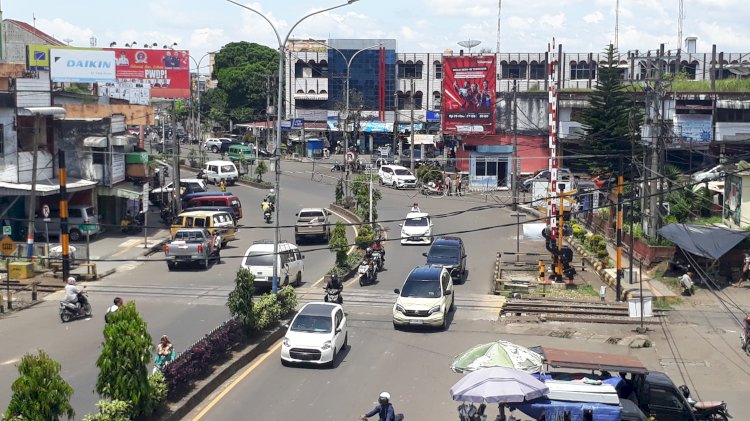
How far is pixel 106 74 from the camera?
→ 2443 inches

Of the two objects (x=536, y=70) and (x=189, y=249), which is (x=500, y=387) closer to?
(x=189, y=249)

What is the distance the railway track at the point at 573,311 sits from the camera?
27.6 metres

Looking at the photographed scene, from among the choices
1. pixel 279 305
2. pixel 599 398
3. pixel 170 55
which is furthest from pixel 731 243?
pixel 170 55

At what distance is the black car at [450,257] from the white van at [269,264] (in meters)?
4.97

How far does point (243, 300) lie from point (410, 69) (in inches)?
2949

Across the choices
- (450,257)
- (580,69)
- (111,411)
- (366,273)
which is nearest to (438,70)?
(580,69)

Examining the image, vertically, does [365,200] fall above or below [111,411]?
above

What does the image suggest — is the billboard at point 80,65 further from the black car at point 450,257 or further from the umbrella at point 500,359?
the umbrella at point 500,359

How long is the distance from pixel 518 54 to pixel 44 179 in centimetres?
6730

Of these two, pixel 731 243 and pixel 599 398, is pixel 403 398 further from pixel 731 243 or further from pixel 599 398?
pixel 731 243

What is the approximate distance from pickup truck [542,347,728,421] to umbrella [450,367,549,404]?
1.64 meters

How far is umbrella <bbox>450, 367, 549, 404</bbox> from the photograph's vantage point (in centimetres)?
1495

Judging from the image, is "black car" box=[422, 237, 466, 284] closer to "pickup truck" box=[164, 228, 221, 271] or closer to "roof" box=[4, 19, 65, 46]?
"pickup truck" box=[164, 228, 221, 271]

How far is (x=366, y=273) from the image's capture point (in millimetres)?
33094
